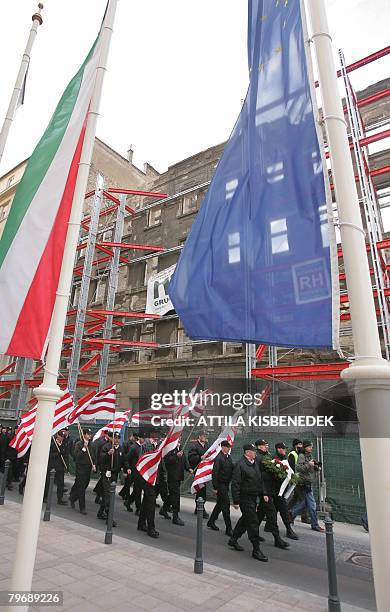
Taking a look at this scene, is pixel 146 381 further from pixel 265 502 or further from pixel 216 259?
pixel 216 259

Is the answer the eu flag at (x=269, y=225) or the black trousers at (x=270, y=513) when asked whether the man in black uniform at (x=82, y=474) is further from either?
the eu flag at (x=269, y=225)

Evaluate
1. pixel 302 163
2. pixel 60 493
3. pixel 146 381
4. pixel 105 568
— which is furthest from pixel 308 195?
pixel 146 381

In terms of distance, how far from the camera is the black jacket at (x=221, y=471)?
888cm

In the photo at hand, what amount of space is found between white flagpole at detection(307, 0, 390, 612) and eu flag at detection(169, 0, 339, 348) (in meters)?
0.32

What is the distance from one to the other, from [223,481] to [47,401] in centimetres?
628

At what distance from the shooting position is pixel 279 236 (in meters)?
3.54

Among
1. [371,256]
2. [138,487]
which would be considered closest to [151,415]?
[138,487]

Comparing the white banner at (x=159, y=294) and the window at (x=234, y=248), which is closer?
the window at (x=234, y=248)

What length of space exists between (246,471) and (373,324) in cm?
568

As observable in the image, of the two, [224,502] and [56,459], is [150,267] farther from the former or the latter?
[224,502]

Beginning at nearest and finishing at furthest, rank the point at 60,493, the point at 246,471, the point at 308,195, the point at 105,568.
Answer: the point at 308,195
the point at 105,568
the point at 246,471
the point at 60,493

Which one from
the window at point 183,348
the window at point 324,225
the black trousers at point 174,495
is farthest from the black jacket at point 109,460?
the window at point 183,348

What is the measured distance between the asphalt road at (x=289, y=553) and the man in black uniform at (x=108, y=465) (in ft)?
1.10

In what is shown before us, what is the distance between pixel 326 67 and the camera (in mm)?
3221
